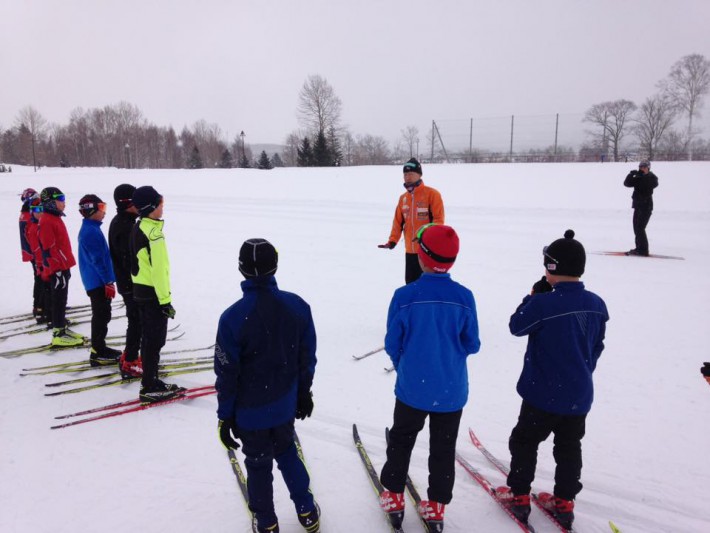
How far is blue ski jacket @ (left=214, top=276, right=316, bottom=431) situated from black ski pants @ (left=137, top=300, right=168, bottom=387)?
1.89 metres

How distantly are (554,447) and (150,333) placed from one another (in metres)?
3.34

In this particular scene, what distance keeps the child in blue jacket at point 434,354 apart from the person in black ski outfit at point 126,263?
8.94ft

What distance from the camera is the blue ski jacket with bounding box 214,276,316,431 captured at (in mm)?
2174

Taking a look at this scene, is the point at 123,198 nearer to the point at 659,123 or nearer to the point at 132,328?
the point at 132,328

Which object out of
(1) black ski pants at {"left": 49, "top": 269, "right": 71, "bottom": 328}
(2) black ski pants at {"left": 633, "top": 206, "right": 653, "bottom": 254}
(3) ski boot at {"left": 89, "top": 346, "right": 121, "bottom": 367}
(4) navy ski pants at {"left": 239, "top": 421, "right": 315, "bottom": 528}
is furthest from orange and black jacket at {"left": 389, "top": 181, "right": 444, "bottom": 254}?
(2) black ski pants at {"left": 633, "top": 206, "right": 653, "bottom": 254}

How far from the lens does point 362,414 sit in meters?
3.84

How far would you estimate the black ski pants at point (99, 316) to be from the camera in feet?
15.2

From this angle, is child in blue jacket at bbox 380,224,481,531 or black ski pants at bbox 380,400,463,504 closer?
child in blue jacket at bbox 380,224,481,531

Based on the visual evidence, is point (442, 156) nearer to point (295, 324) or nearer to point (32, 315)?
point (32, 315)

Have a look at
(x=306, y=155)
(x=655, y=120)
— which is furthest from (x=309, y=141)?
(x=655, y=120)

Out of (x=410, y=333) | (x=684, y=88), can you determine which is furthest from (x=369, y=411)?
(x=684, y=88)

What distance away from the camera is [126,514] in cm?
269

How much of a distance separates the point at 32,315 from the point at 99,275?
10.4 ft

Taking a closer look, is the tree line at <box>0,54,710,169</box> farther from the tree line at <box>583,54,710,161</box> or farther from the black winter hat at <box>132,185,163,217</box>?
the black winter hat at <box>132,185,163,217</box>
